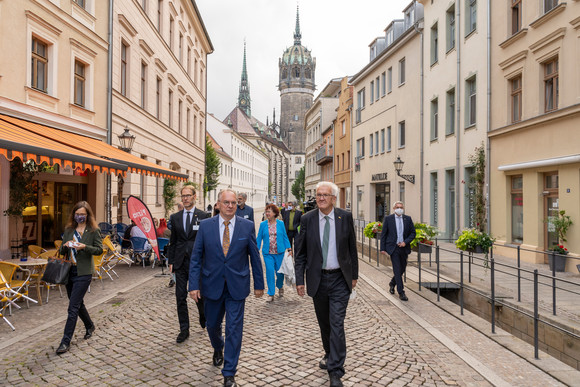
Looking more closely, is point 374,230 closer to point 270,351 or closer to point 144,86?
point 270,351

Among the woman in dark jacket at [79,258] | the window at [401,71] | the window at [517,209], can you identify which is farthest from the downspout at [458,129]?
the woman in dark jacket at [79,258]

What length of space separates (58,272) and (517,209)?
13.6 m

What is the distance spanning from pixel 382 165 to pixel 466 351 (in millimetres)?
23943

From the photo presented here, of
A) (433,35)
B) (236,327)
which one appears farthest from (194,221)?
(433,35)

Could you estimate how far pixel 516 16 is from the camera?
15.0 m

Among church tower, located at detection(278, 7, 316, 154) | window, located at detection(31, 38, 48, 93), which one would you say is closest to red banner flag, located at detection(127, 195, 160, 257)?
window, located at detection(31, 38, 48, 93)

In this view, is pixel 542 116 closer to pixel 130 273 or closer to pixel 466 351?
pixel 466 351

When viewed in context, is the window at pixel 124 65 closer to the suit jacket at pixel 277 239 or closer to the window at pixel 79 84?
the window at pixel 79 84

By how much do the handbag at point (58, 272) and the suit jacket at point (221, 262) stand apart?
6.58ft

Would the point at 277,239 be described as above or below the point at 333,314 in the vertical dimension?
above

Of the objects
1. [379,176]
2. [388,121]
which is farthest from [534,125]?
[379,176]

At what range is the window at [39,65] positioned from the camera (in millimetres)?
12297

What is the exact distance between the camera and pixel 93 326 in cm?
628

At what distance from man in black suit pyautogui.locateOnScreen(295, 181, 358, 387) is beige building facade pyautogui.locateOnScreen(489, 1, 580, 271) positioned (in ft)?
29.9
